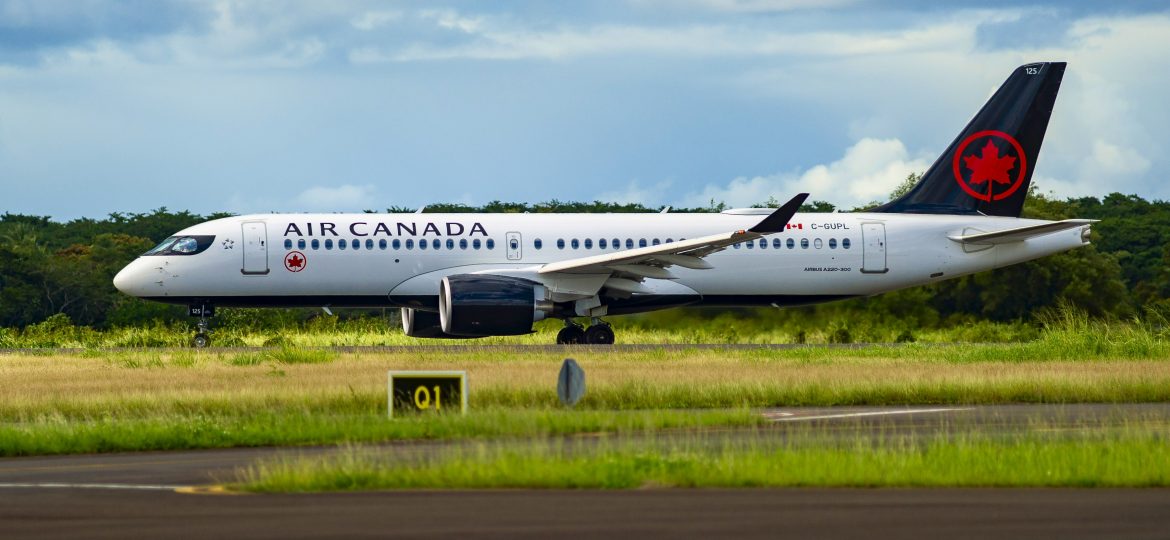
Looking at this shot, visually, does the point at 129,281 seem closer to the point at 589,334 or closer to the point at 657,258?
the point at 589,334

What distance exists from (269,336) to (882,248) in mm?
16999

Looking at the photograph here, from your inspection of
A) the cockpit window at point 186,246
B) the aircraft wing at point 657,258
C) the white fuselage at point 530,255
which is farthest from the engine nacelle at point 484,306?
the cockpit window at point 186,246

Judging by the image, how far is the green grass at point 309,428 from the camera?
18219 millimetres

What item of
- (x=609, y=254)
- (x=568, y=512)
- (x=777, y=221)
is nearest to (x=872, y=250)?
(x=777, y=221)

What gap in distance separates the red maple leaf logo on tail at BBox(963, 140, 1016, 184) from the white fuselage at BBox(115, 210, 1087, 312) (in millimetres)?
1032

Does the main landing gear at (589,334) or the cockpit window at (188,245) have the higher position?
the cockpit window at (188,245)

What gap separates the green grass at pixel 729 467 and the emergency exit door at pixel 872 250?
2503 cm

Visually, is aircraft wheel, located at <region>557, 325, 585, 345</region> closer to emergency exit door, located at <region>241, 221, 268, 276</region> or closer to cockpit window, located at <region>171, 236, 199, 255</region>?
emergency exit door, located at <region>241, 221, 268, 276</region>

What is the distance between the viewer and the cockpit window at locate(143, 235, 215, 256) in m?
38.6

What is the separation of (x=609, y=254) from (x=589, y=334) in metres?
2.25

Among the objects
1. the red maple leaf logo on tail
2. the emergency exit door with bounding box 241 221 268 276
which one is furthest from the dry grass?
the red maple leaf logo on tail

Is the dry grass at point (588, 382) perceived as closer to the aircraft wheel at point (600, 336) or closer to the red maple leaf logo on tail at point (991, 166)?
the aircraft wheel at point (600, 336)

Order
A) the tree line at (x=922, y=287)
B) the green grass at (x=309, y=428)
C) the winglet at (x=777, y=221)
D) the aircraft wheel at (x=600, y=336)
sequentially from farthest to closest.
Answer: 1. the tree line at (x=922, y=287)
2. the aircraft wheel at (x=600, y=336)
3. the winglet at (x=777, y=221)
4. the green grass at (x=309, y=428)

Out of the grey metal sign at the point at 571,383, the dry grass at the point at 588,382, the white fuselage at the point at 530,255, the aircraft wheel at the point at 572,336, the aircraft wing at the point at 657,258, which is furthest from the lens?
the aircraft wheel at the point at 572,336
